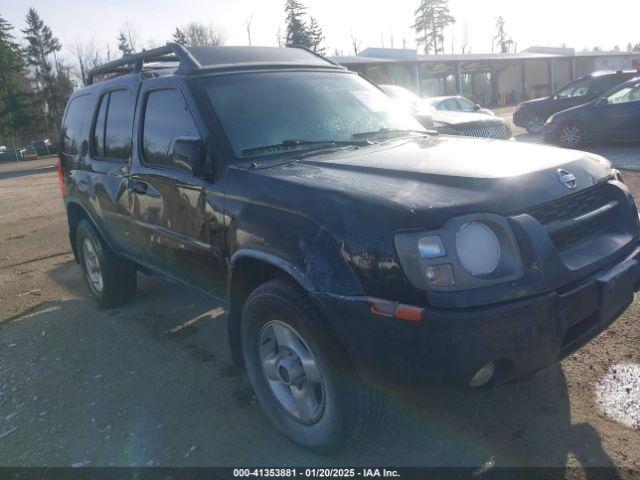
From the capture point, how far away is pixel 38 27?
58125 millimetres

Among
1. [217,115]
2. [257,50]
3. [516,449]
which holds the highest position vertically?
[257,50]

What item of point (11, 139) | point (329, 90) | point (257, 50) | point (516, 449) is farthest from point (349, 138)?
point (11, 139)

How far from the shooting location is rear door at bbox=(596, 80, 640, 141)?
37.4 feet

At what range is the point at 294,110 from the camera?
3.54 meters

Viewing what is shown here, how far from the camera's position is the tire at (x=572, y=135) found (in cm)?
1207

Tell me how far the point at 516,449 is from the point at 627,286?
963 millimetres

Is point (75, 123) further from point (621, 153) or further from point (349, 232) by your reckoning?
point (621, 153)

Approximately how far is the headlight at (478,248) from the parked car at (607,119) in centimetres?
1115

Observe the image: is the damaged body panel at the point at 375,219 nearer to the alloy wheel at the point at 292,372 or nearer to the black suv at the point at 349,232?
the black suv at the point at 349,232

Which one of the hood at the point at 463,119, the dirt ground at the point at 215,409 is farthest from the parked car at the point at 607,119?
the dirt ground at the point at 215,409

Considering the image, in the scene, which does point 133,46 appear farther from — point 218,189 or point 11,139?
point 218,189

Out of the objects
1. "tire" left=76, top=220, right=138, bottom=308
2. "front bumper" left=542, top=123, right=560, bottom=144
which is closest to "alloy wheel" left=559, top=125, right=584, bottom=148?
"front bumper" left=542, top=123, right=560, bottom=144

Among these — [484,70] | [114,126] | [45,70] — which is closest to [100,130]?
[114,126]

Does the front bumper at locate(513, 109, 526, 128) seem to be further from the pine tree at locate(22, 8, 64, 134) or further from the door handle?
the pine tree at locate(22, 8, 64, 134)
